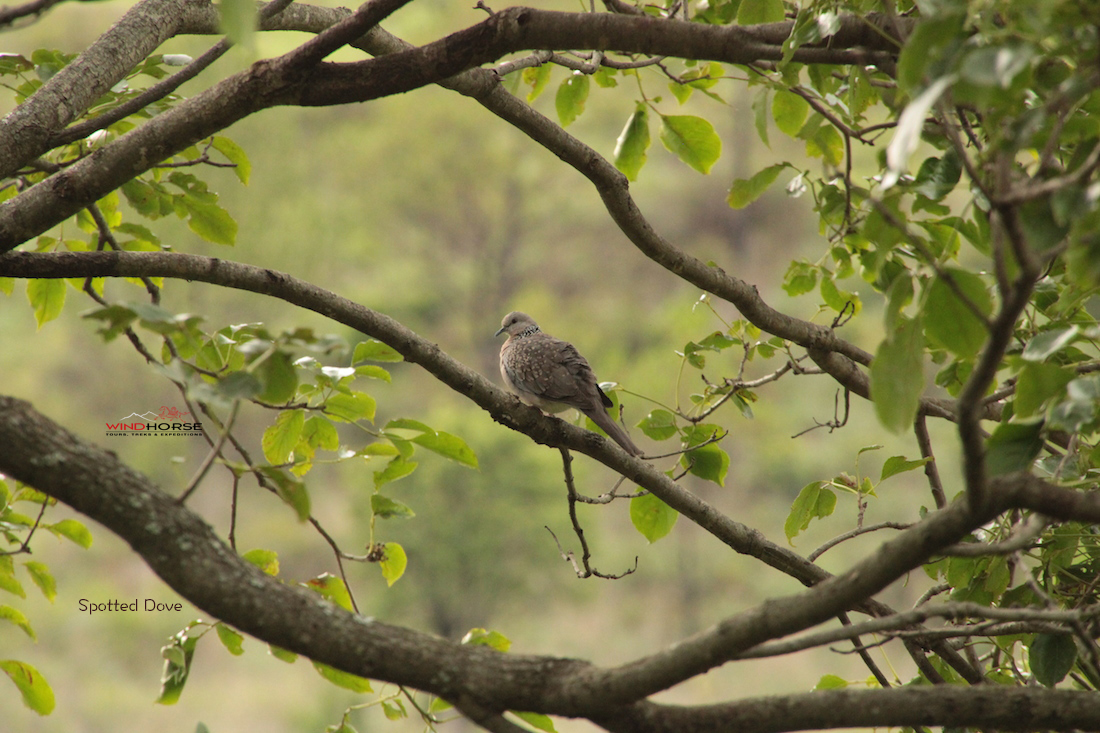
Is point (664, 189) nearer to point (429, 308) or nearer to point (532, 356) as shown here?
point (429, 308)

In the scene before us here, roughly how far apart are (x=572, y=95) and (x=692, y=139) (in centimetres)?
35

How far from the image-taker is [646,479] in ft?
5.90

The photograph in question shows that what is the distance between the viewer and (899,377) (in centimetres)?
88

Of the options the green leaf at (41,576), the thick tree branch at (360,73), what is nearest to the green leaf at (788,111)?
the thick tree branch at (360,73)

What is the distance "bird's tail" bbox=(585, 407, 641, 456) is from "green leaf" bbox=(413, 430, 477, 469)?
3.69 feet

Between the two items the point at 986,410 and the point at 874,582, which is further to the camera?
the point at 986,410

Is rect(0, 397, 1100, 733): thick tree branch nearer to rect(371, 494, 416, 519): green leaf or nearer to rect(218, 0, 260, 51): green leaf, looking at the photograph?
rect(371, 494, 416, 519): green leaf

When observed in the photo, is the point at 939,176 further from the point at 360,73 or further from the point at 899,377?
the point at 360,73

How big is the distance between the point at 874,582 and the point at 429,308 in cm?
2541

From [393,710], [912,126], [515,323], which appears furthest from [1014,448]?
[515,323]

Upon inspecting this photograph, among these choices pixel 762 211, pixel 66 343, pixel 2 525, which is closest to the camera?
pixel 2 525

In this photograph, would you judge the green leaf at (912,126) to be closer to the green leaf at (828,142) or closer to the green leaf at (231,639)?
the green leaf at (828,142)

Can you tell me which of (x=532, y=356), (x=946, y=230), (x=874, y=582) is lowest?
(x=874, y=582)

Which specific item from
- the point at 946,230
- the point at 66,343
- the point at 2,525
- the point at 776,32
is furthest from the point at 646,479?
the point at 66,343
